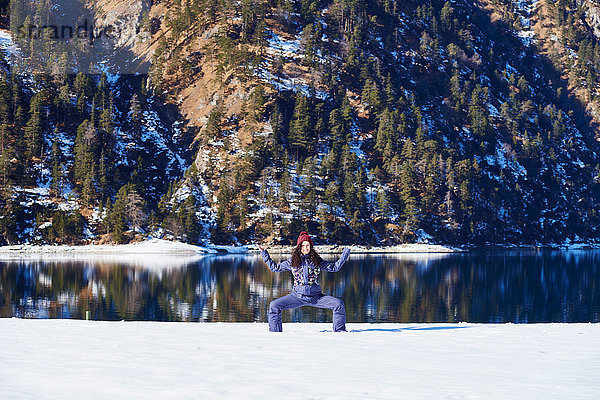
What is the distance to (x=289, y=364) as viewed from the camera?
41.3ft

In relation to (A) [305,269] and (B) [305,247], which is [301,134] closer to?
(A) [305,269]

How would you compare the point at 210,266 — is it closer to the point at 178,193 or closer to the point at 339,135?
the point at 178,193

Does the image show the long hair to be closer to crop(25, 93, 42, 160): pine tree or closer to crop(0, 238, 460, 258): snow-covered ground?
crop(0, 238, 460, 258): snow-covered ground

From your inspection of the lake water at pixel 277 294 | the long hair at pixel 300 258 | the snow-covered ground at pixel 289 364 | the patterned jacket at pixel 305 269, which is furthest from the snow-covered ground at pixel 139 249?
the long hair at pixel 300 258

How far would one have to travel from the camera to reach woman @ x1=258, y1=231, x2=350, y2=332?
17609mm

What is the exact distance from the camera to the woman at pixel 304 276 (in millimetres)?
17609

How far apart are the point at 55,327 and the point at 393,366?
10536mm

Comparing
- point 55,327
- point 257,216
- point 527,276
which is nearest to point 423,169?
point 257,216

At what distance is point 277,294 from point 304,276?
37.2m

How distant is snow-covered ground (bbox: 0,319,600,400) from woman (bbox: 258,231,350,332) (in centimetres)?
87

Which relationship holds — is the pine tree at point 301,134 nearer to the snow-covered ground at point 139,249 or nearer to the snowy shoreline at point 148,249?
the snowy shoreline at point 148,249

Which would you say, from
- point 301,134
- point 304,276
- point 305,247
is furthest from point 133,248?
point 305,247

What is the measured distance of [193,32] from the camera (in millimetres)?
177625

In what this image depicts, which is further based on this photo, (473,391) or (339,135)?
(339,135)
